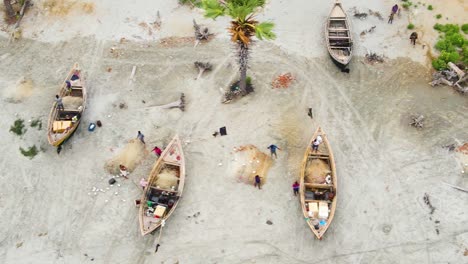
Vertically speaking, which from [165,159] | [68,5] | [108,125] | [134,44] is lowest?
[165,159]

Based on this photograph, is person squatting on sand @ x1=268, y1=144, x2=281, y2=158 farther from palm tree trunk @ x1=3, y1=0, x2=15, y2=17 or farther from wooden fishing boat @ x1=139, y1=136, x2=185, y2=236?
palm tree trunk @ x1=3, y1=0, x2=15, y2=17

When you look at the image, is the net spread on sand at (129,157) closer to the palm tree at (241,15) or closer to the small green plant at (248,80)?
the small green plant at (248,80)

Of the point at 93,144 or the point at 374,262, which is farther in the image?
the point at 93,144

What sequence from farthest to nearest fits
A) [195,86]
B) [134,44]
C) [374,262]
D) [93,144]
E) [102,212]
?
[134,44]
[195,86]
[93,144]
[102,212]
[374,262]

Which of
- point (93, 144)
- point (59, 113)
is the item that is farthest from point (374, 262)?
point (59, 113)

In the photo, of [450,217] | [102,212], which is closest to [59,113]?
[102,212]

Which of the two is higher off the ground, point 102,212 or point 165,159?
point 165,159

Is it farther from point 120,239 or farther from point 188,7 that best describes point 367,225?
point 188,7

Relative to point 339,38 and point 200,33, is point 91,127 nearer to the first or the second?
point 200,33

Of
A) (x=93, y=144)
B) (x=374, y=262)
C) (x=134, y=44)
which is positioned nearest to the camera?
(x=374, y=262)
